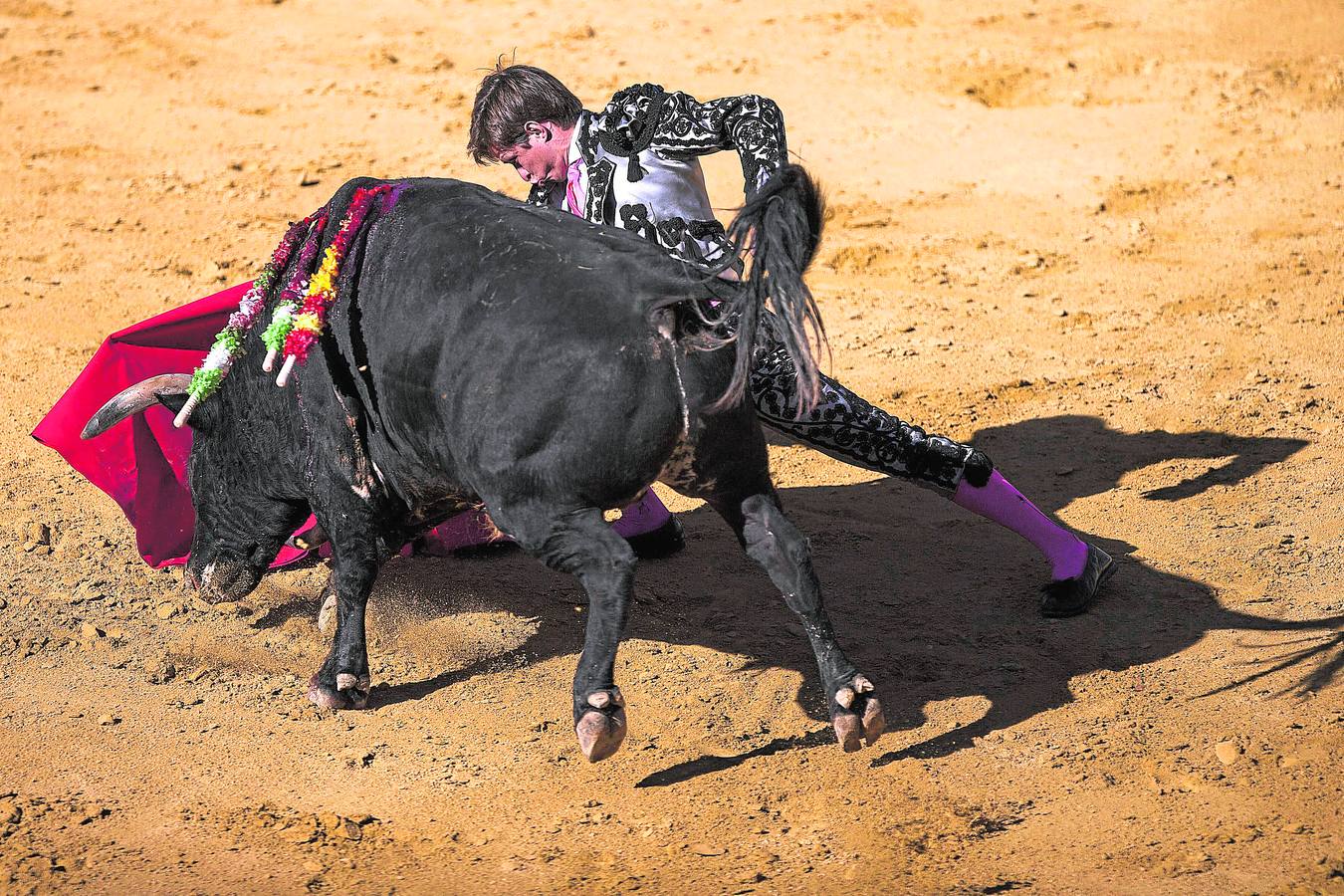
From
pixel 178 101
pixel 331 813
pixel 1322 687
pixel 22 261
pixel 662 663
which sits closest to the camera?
pixel 331 813

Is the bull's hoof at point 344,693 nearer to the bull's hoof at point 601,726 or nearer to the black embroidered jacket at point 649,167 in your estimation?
the bull's hoof at point 601,726

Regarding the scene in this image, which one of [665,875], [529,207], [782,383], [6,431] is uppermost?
[529,207]

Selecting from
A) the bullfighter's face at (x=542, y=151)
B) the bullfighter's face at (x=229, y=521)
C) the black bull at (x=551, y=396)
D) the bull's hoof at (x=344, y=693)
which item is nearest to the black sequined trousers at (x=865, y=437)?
the black bull at (x=551, y=396)

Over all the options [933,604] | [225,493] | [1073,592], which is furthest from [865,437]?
[225,493]

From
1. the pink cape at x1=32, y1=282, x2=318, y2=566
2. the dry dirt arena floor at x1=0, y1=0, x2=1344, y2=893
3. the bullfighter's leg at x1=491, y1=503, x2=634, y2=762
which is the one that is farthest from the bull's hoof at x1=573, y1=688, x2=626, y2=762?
the pink cape at x1=32, y1=282, x2=318, y2=566

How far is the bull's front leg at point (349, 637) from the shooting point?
4.20 m

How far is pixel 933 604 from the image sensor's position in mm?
4770

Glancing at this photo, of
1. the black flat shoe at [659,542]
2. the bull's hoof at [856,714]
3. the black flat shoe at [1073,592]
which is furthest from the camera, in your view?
the black flat shoe at [659,542]

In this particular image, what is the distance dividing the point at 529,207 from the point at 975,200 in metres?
5.00

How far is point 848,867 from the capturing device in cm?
343

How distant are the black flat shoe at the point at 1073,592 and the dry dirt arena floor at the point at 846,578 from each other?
53 millimetres

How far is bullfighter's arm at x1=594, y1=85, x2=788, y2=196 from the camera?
4086 millimetres

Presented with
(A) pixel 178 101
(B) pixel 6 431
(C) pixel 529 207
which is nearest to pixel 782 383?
(C) pixel 529 207

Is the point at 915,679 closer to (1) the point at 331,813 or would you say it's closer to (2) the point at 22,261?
(1) the point at 331,813
